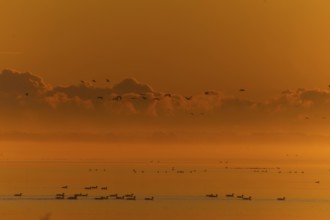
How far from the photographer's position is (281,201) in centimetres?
10169

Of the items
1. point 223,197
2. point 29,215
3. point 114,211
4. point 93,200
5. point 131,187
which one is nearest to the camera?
point 29,215

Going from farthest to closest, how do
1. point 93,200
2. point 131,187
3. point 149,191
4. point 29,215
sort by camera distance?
1. point 131,187
2. point 149,191
3. point 93,200
4. point 29,215

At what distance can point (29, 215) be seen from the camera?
263 ft

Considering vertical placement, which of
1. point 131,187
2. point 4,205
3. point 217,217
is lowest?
point 217,217

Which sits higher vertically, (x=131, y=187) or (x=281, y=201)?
(x=131, y=187)

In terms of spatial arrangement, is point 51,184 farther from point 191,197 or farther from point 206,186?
point 191,197

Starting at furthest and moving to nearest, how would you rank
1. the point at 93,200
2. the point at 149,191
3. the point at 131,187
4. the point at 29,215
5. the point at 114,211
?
1. the point at 131,187
2. the point at 149,191
3. the point at 93,200
4. the point at 114,211
5. the point at 29,215

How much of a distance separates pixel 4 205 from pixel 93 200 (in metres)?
12.0

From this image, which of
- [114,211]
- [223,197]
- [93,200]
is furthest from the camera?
[223,197]

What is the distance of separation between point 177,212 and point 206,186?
4634 centimetres

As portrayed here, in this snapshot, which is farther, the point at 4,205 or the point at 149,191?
the point at 149,191

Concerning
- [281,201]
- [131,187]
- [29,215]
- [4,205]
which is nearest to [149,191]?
[131,187]

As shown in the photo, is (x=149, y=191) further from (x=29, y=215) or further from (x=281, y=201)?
(x=29, y=215)

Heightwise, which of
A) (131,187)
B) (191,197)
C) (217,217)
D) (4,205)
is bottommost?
(217,217)
